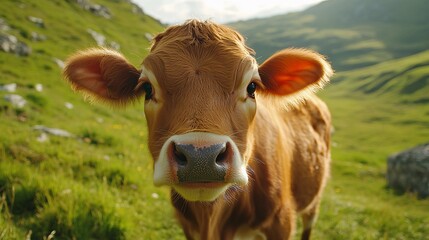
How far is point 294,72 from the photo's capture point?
13.2 feet

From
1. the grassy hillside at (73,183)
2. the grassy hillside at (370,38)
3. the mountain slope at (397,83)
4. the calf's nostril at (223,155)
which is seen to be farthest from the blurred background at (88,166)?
the grassy hillside at (370,38)

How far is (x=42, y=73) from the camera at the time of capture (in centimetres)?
2053

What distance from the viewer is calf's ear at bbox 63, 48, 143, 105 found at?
3.84 metres

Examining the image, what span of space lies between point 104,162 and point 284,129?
3.67m

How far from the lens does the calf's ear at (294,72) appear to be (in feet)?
12.6

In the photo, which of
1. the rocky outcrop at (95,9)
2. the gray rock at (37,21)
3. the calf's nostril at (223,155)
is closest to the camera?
the calf's nostril at (223,155)

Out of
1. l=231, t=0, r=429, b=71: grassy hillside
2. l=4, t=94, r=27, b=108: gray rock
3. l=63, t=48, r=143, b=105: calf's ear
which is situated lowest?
l=231, t=0, r=429, b=71: grassy hillside

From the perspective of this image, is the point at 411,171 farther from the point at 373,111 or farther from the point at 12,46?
the point at 373,111

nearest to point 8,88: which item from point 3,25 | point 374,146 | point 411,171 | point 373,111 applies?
point 3,25

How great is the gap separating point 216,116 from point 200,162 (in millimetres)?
477

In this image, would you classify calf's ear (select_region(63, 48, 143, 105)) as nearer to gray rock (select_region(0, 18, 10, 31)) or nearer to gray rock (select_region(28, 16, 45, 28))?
gray rock (select_region(0, 18, 10, 31))

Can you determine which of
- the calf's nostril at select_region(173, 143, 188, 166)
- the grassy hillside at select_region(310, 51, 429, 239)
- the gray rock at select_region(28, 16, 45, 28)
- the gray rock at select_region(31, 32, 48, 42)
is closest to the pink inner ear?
the calf's nostril at select_region(173, 143, 188, 166)

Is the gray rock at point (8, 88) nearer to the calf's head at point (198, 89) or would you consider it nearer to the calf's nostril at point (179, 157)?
the calf's head at point (198, 89)

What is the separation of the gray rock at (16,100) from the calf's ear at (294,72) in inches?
403
